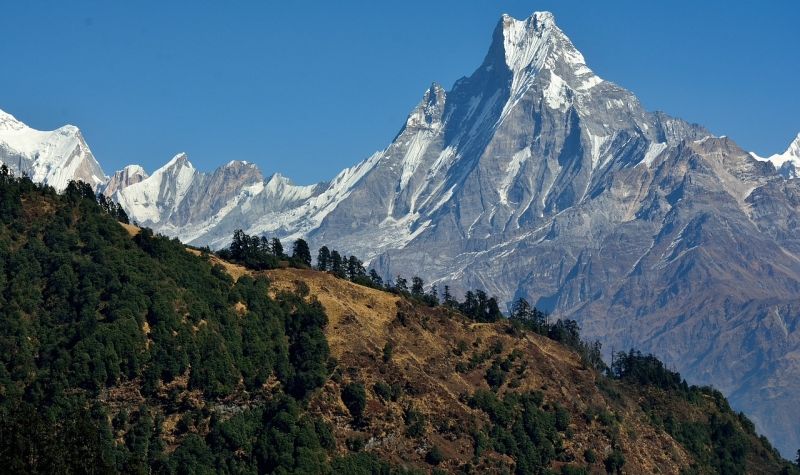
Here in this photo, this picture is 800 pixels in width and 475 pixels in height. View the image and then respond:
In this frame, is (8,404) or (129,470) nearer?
(129,470)

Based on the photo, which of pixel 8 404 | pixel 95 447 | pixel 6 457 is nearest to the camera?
pixel 6 457

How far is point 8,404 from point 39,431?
35.5 meters

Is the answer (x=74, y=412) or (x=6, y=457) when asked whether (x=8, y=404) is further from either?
(x=6, y=457)

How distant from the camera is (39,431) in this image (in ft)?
538

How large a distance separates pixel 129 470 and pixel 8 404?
30.9 meters

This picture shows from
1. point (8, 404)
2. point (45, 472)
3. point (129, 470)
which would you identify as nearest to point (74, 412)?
point (8, 404)

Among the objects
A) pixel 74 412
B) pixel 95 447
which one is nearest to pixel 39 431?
pixel 95 447

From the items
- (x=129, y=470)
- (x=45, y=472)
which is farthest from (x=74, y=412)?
(x=45, y=472)

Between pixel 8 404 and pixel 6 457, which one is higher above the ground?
pixel 8 404

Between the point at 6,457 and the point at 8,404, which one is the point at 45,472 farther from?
the point at 8,404

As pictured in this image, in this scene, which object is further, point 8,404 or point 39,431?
point 8,404

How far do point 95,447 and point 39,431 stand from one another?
21.7 feet

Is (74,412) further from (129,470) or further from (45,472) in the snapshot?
(45,472)

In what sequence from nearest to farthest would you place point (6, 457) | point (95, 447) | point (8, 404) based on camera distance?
point (6, 457)
point (95, 447)
point (8, 404)
